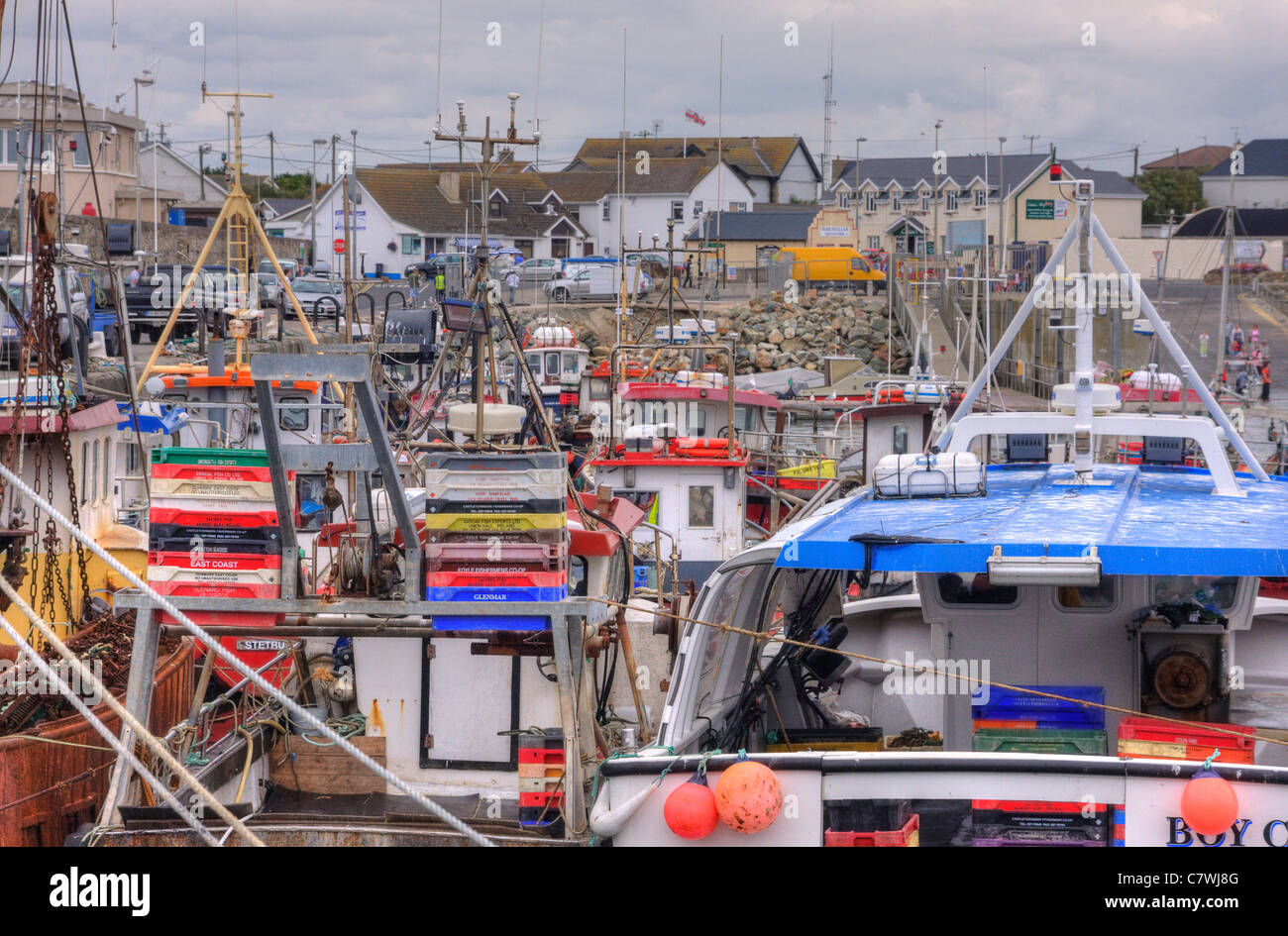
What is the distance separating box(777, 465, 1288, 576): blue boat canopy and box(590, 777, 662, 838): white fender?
1.46 m

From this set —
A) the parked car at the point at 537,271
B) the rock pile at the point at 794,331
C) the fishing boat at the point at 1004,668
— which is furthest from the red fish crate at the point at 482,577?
the parked car at the point at 537,271

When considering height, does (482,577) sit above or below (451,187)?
below

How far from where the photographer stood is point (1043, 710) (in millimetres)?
8062

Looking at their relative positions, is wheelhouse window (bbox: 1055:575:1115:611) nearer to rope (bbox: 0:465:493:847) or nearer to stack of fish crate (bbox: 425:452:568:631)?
stack of fish crate (bbox: 425:452:568:631)

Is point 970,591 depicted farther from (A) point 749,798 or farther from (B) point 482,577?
(A) point 749,798

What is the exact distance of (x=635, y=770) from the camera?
6.55 meters

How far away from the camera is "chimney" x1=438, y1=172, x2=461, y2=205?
226 ft

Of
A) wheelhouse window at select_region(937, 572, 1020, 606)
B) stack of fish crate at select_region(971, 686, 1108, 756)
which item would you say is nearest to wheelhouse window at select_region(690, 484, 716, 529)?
wheelhouse window at select_region(937, 572, 1020, 606)

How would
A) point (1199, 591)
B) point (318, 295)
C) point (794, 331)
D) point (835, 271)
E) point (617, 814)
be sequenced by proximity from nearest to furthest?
point (617, 814) < point (1199, 591) < point (318, 295) < point (794, 331) < point (835, 271)

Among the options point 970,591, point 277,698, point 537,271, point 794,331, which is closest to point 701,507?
point 970,591

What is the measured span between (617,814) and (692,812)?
1.51ft

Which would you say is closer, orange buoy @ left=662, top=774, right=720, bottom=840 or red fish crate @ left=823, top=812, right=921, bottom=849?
orange buoy @ left=662, top=774, right=720, bottom=840
